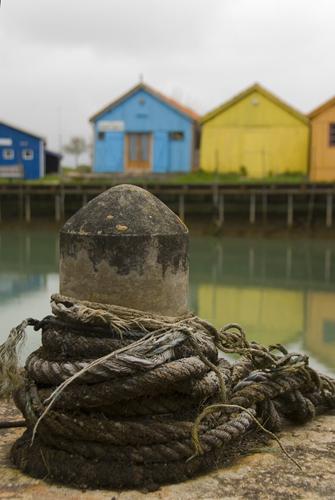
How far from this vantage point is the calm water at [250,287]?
11.5 m

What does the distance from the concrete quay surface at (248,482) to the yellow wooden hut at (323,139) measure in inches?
1193

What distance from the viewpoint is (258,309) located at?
14.0m

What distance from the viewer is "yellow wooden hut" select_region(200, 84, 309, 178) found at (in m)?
33.0

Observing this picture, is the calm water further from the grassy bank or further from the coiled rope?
the coiled rope

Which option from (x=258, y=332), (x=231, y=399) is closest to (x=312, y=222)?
(x=258, y=332)

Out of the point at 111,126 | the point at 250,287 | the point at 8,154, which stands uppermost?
the point at 111,126

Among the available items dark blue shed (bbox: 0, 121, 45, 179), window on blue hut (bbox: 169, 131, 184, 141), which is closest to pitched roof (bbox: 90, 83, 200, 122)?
window on blue hut (bbox: 169, 131, 184, 141)

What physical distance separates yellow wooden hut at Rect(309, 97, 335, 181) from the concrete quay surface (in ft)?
99.4

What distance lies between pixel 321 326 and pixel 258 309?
2108 mm

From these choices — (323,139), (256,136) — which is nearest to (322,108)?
(323,139)

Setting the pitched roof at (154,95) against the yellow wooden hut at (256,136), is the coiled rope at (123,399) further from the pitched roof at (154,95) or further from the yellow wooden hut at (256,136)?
the pitched roof at (154,95)

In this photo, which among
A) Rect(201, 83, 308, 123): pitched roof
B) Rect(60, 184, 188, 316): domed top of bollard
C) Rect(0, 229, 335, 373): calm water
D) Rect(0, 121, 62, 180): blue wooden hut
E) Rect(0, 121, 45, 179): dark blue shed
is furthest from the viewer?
Rect(0, 121, 45, 179): dark blue shed

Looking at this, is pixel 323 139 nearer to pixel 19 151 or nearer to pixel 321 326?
pixel 19 151

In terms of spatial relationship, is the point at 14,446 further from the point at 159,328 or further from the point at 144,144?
the point at 144,144
